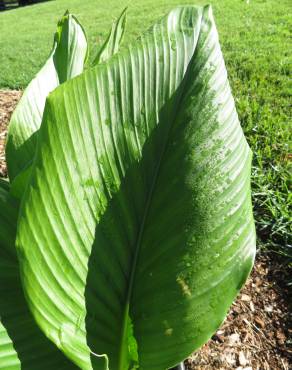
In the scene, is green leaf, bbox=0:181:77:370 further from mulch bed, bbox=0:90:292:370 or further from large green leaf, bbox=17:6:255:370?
mulch bed, bbox=0:90:292:370

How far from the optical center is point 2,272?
94 cm

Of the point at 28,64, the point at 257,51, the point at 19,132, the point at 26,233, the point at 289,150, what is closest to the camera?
the point at 26,233

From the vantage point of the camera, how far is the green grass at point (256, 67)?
2104mm

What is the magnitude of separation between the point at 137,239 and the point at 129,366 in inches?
10.1

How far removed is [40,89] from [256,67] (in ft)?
9.63

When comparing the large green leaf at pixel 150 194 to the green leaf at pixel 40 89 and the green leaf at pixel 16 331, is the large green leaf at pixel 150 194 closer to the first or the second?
the green leaf at pixel 16 331

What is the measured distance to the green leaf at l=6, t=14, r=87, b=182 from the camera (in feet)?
3.71

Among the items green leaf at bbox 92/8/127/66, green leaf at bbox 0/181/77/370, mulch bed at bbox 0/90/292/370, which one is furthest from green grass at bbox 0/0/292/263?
green leaf at bbox 0/181/77/370

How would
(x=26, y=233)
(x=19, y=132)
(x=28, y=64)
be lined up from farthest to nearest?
1. (x=28, y=64)
2. (x=19, y=132)
3. (x=26, y=233)

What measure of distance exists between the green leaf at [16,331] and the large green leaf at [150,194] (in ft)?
0.39

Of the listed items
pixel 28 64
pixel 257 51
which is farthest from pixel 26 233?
pixel 28 64

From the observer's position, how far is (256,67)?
12.4 ft

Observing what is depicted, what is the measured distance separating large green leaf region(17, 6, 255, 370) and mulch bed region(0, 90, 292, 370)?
67cm

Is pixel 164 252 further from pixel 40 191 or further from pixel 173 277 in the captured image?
pixel 40 191
